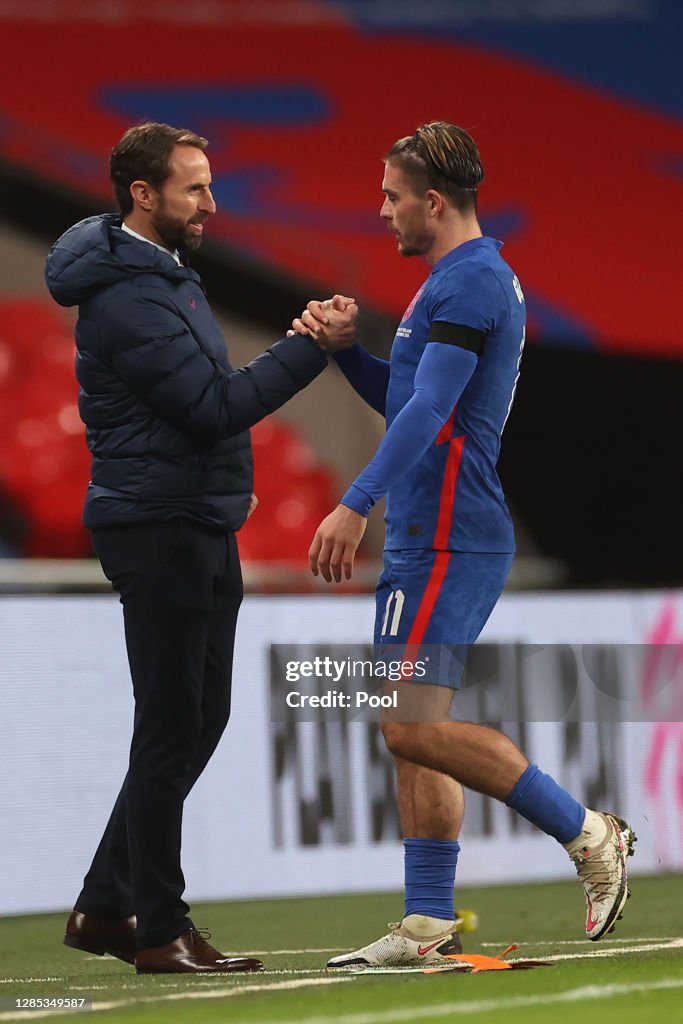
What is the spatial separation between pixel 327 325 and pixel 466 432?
0.44 metres

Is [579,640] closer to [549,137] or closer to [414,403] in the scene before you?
[414,403]

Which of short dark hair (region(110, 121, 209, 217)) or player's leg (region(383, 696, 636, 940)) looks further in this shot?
short dark hair (region(110, 121, 209, 217))

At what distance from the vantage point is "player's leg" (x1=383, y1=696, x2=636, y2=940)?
3.32 m

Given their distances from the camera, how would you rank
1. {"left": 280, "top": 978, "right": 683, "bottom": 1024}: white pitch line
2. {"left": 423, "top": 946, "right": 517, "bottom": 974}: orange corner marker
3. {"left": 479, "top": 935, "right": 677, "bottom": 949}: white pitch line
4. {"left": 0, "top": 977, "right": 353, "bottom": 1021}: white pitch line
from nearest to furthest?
{"left": 280, "top": 978, "right": 683, "bottom": 1024}: white pitch line
{"left": 0, "top": 977, "right": 353, "bottom": 1021}: white pitch line
{"left": 423, "top": 946, "right": 517, "bottom": 974}: orange corner marker
{"left": 479, "top": 935, "right": 677, "bottom": 949}: white pitch line

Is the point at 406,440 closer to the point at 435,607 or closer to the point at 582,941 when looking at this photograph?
the point at 435,607

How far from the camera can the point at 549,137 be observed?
466 inches

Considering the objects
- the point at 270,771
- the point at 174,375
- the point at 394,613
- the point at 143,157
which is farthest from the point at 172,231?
the point at 270,771

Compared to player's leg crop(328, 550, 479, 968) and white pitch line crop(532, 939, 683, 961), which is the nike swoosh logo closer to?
player's leg crop(328, 550, 479, 968)

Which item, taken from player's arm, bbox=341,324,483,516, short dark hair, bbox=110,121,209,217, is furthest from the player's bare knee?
short dark hair, bbox=110,121,209,217

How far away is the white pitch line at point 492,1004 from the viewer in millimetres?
2531

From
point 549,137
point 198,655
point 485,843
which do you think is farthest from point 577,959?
point 549,137

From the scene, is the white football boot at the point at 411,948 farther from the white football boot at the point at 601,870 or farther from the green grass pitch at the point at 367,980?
the white football boot at the point at 601,870

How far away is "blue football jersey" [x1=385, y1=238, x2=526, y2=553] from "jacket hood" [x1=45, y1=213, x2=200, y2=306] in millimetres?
559

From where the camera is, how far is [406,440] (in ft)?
10.7
